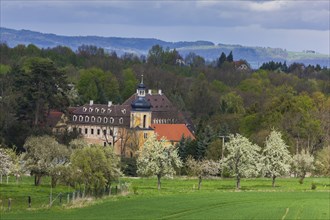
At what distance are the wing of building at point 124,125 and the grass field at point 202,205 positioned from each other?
39.4m

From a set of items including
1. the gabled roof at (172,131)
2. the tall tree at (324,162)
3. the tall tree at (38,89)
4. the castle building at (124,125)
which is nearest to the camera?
the tall tree at (324,162)

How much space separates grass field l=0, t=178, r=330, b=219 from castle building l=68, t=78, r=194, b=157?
39.2 m

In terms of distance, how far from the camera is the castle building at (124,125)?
11444 cm

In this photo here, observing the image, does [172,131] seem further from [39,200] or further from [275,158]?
[39,200]

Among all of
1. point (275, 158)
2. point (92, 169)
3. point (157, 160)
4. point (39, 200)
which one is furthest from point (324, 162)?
point (39, 200)

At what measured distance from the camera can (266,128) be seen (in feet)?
352

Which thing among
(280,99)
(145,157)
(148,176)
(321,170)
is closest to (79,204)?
(145,157)

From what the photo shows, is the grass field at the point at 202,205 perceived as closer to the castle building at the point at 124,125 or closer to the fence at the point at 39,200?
the fence at the point at 39,200

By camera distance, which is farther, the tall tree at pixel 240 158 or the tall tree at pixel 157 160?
the tall tree at pixel 240 158

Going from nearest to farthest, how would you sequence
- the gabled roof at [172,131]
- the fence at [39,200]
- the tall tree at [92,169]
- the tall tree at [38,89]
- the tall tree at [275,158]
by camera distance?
the fence at [39,200]
the tall tree at [92,169]
the tall tree at [275,158]
the tall tree at [38,89]
the gabled roof at [172,131]

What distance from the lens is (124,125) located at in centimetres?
11956

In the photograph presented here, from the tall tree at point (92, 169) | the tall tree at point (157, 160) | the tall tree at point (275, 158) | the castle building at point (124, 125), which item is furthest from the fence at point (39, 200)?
the castle building at point (124, 125)

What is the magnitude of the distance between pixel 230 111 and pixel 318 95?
15676 mm

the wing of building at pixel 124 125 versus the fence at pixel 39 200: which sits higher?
the wing of building at pixel 124 125
